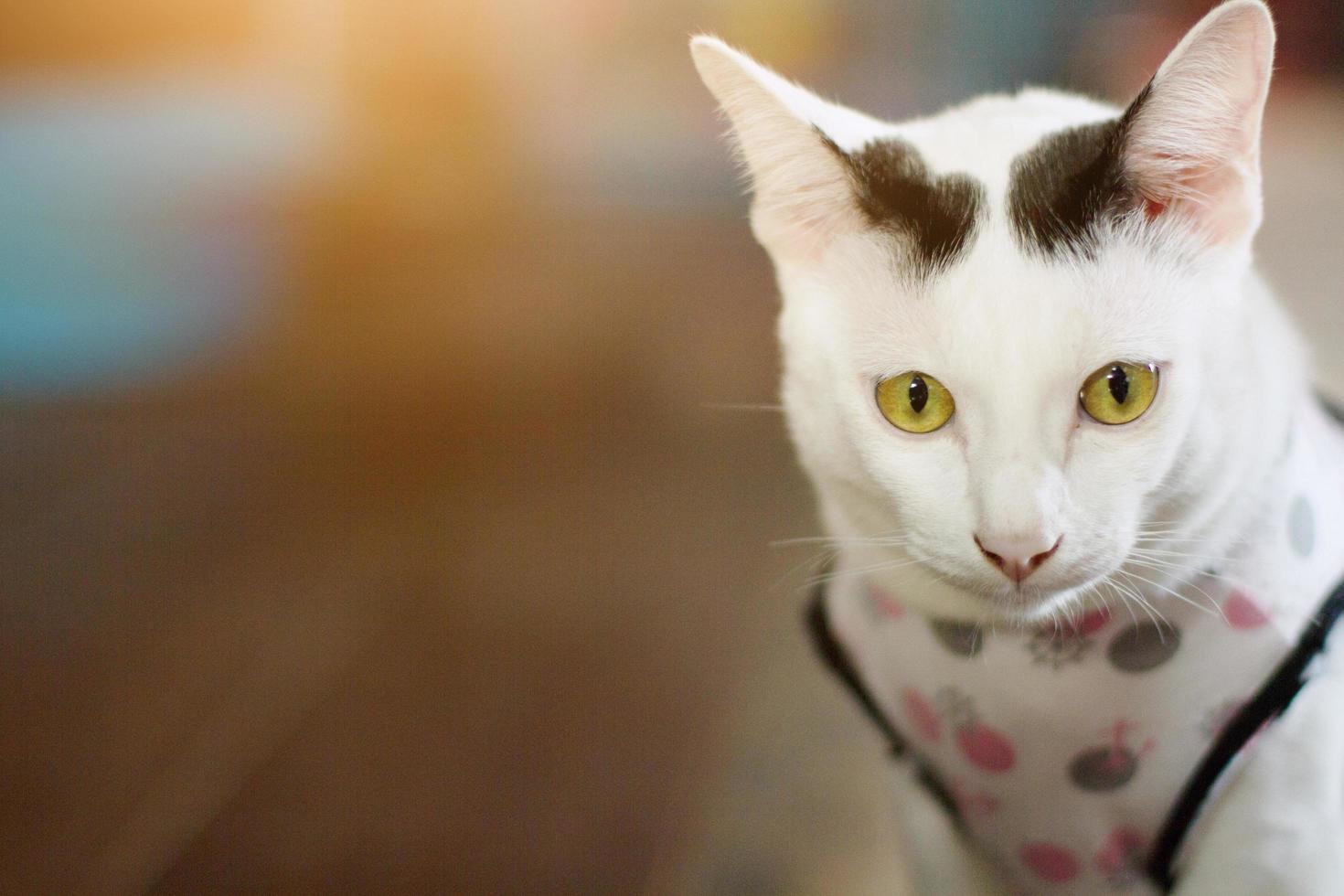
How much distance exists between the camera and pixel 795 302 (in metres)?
0.50

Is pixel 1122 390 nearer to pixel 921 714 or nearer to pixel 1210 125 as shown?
pixel 1210 125

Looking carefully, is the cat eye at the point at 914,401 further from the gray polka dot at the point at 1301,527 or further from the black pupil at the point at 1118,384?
the gray polka dot at the point at 1301,527

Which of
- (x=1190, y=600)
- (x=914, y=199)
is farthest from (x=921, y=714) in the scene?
(x=914, y=199)

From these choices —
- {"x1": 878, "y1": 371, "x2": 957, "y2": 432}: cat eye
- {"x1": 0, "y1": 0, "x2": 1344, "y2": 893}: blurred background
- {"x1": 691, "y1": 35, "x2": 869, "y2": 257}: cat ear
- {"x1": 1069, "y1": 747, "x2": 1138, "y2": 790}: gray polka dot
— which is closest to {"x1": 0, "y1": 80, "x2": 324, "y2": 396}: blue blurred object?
{"x1": 0, "y1": 0, "x2": 1344, "y2": 893}: blurred background

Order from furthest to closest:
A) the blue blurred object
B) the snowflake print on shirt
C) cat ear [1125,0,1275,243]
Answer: the blue blurred object, the snowflake print on shirt, cat ear [1125,0,1275,243]

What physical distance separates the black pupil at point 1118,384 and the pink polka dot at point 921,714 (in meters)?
0.20

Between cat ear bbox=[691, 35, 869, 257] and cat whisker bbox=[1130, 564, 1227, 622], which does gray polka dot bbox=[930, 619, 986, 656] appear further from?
cat ear bbox=[691, 35, 869, 257]

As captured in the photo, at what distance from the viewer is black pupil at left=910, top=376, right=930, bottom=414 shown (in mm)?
434

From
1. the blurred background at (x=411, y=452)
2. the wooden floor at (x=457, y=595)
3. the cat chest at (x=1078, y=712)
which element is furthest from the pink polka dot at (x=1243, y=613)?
the wooden floor at (x=457, y=595)

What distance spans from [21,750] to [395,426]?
0.60 meters

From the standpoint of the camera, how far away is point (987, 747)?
1.61 feet

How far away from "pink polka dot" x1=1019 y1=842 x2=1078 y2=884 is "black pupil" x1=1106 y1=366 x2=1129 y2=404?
0.25 meters

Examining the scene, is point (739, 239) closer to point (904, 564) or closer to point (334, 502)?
point (904, 564)

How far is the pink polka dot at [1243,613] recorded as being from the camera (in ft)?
1.44
